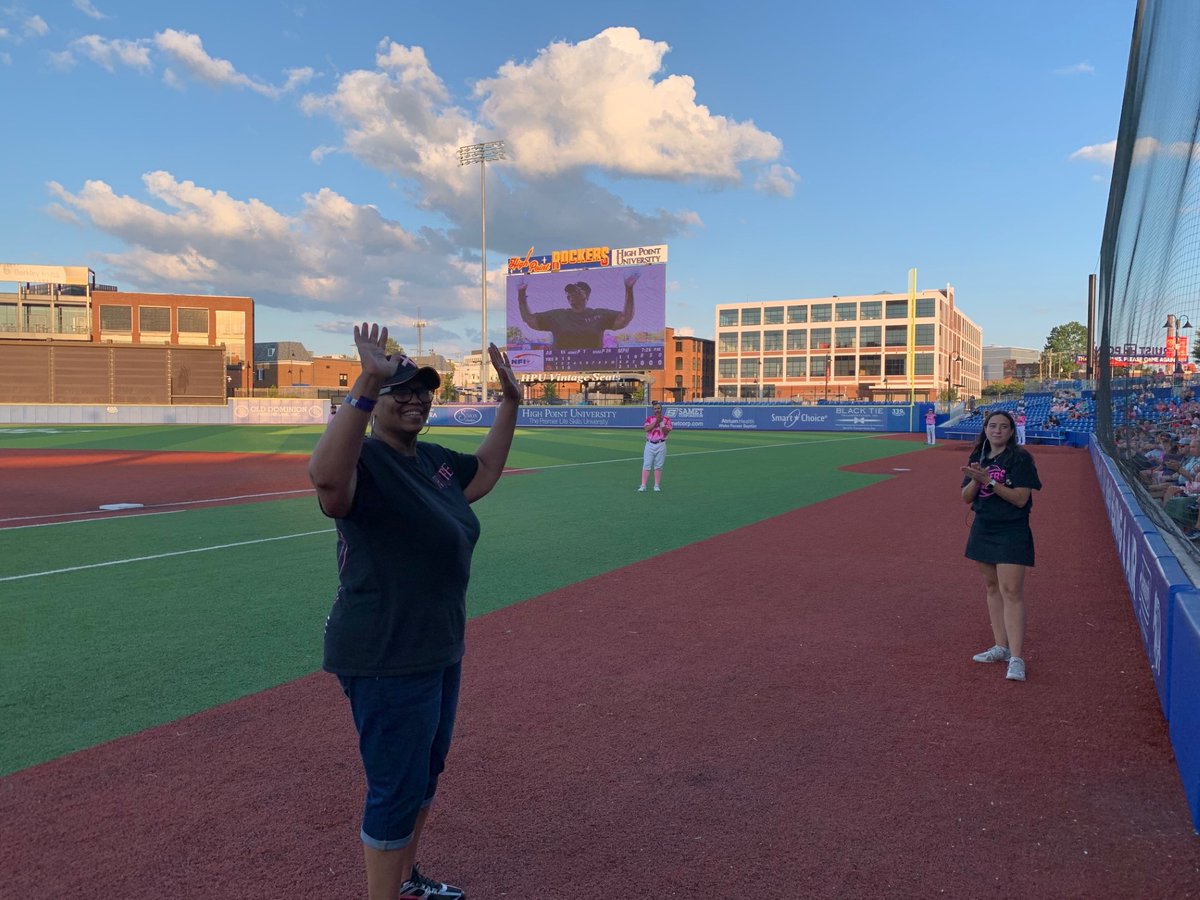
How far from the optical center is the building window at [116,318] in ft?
261

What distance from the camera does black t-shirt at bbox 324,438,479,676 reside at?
2441mm

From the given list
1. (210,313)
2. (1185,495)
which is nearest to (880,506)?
(1185,495)

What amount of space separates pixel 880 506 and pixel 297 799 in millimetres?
12583

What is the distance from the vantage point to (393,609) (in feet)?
8.13

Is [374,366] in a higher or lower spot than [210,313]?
lower

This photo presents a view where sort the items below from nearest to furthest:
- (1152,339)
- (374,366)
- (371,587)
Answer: (374,366) < (371,587) < (1152,339)

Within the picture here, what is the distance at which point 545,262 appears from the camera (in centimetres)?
5325

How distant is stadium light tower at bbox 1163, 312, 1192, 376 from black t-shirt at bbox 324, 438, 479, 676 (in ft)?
19.1

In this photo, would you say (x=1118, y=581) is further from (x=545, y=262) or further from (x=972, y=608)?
(x=545, y=262)

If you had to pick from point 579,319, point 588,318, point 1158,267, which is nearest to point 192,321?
point 579,319

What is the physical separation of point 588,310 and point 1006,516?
156 ft

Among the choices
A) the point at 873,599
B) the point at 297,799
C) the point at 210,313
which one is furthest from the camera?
the point at 210,313

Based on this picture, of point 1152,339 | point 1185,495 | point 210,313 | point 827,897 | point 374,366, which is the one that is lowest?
point 827,897

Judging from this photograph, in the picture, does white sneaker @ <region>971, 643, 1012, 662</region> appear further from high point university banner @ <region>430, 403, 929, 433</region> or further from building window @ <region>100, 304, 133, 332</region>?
building window @ <region>100, 304, 133, 332</region>
